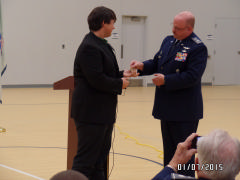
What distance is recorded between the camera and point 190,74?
2641 mm

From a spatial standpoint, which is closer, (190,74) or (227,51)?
(190,74)

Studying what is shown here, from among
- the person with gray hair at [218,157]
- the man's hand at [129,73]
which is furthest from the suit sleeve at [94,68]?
the person with gray hair at [218,157]

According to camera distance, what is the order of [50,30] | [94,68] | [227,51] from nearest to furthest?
[94,68] → [50,30] → [227,51]

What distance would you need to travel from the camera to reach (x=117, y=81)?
2523 mm

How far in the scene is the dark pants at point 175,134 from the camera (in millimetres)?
2756

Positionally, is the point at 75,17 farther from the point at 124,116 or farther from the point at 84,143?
the point at 84,143

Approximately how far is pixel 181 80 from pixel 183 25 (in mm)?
412

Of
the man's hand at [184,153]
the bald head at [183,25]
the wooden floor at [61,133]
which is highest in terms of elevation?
the bald head at [183,25]

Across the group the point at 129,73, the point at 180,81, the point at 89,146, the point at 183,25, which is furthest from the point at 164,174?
the point at 183,25

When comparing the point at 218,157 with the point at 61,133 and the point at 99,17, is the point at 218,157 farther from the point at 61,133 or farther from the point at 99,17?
the point at 61,133

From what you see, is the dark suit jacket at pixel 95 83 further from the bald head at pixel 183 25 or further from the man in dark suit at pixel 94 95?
the bald head at pixel 183 25

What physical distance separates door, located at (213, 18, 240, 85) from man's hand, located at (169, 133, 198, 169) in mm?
11714

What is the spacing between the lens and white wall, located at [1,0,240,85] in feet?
35.2

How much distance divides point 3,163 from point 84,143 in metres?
1.65
